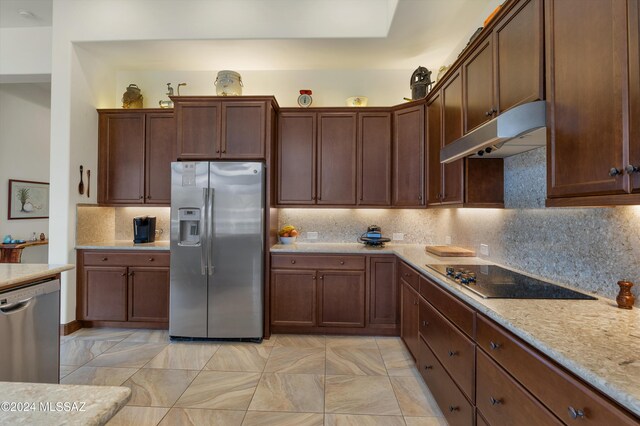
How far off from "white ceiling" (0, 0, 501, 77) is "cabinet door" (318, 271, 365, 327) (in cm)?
244

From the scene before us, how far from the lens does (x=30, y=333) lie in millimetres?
1826

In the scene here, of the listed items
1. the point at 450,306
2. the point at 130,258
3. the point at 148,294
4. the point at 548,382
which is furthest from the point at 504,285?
the point at 130,258

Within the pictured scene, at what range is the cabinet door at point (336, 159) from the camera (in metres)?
3.53

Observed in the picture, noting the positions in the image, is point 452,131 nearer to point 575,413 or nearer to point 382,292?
point 382,292

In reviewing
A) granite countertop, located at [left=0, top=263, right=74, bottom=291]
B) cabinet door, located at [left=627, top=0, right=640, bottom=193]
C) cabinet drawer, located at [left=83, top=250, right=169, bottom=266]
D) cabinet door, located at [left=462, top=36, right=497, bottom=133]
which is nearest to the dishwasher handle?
granite countertop, located at [left=0, top=263, right=74, bottom=291]

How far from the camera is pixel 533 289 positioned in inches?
65.8

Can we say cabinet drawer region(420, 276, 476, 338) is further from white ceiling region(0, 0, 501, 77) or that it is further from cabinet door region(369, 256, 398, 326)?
white ceiling region(0, 0, 501, 77)

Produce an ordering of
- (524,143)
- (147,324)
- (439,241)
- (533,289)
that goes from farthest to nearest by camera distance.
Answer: (439,241) < (147,324) < (524,143) < (533,289)

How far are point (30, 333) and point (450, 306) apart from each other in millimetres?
2463

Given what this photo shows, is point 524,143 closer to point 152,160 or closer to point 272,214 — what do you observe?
point 272,214

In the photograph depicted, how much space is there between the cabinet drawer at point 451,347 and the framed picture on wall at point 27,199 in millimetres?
6319

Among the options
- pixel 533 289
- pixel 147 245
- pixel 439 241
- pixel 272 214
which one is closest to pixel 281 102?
pixel 272 214

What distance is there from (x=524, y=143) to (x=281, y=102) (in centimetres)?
279

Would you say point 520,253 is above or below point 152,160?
below
